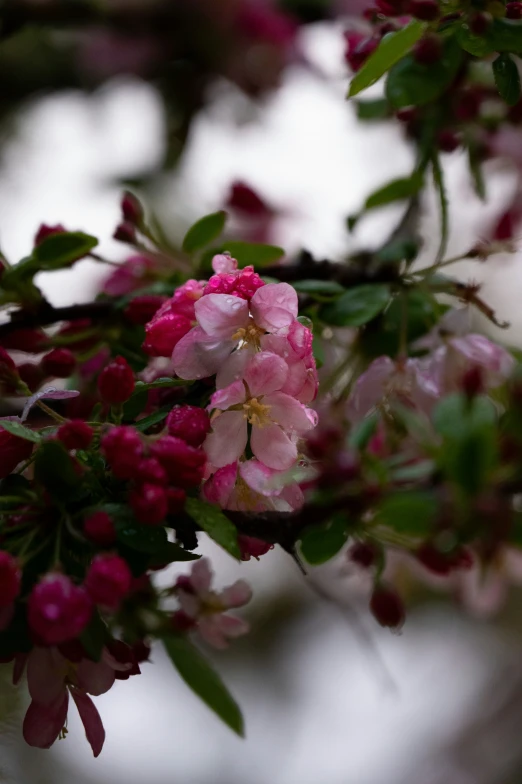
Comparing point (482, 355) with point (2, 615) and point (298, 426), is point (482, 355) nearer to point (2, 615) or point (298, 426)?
point (298, 426)

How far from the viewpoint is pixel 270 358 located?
456 millimetres

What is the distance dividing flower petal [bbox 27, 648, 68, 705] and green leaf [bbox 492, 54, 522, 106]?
0.42 m

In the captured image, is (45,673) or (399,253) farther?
→ (399,253)

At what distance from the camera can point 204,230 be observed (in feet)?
2.12

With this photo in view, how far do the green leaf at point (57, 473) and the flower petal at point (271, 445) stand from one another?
95 mm

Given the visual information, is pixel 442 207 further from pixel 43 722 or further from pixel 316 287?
pixel 43 722

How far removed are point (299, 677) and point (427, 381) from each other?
1.82 m

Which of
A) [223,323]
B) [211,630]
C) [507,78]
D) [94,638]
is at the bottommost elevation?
[211,630]

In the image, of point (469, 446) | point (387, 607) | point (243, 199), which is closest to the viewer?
point (469, 446)

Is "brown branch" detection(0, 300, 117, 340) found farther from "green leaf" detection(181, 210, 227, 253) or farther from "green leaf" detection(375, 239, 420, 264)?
"green leaf" detection(375, 239, 420, 264)

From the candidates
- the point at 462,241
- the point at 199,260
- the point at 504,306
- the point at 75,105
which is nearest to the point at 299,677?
the point at 504,306

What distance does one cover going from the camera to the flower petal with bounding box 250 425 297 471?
0.46 metres

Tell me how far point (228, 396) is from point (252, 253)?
20cm

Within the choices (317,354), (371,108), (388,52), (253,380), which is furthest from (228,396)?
(371,108)
